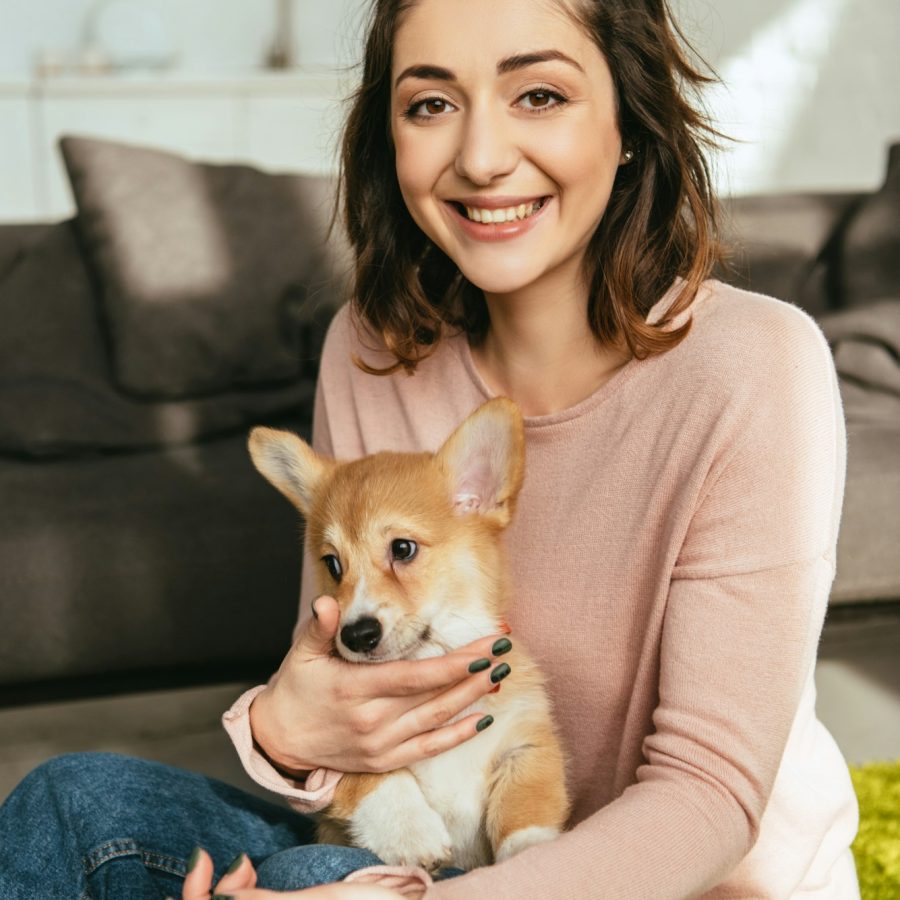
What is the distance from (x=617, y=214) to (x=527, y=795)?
2.50 feet

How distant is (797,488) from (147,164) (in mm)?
2428

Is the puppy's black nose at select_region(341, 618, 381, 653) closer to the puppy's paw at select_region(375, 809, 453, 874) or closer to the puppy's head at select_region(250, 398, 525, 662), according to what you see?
the puppy's head at select_region(250, 398, 525, 662)

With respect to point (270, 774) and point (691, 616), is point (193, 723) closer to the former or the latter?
point (270, 774)

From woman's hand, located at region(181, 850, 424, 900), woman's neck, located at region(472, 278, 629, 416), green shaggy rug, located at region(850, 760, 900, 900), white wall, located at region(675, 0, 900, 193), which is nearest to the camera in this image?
woman's hand, located at region(181, 850, 424, 900)

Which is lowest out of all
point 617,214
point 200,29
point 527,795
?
point 527,795

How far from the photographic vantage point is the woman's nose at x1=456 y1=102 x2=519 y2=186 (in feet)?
4.49

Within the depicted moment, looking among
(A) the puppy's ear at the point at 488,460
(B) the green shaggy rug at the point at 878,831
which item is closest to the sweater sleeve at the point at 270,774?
(A) the puppy's ear at the point at 488,460

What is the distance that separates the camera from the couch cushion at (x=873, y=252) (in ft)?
11.1

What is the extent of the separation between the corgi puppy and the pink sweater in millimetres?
71

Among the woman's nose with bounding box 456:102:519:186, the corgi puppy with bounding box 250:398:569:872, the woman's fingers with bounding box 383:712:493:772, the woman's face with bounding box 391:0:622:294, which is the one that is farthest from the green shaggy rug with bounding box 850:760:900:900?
the woman's nose with bounding box 456:102:519:186

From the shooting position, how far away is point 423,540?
1.41 meters

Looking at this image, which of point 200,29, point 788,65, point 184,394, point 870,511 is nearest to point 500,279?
point 870,511

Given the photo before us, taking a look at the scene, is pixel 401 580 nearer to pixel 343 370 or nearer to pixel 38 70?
pixel 343 370

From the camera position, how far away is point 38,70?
5.76 m
